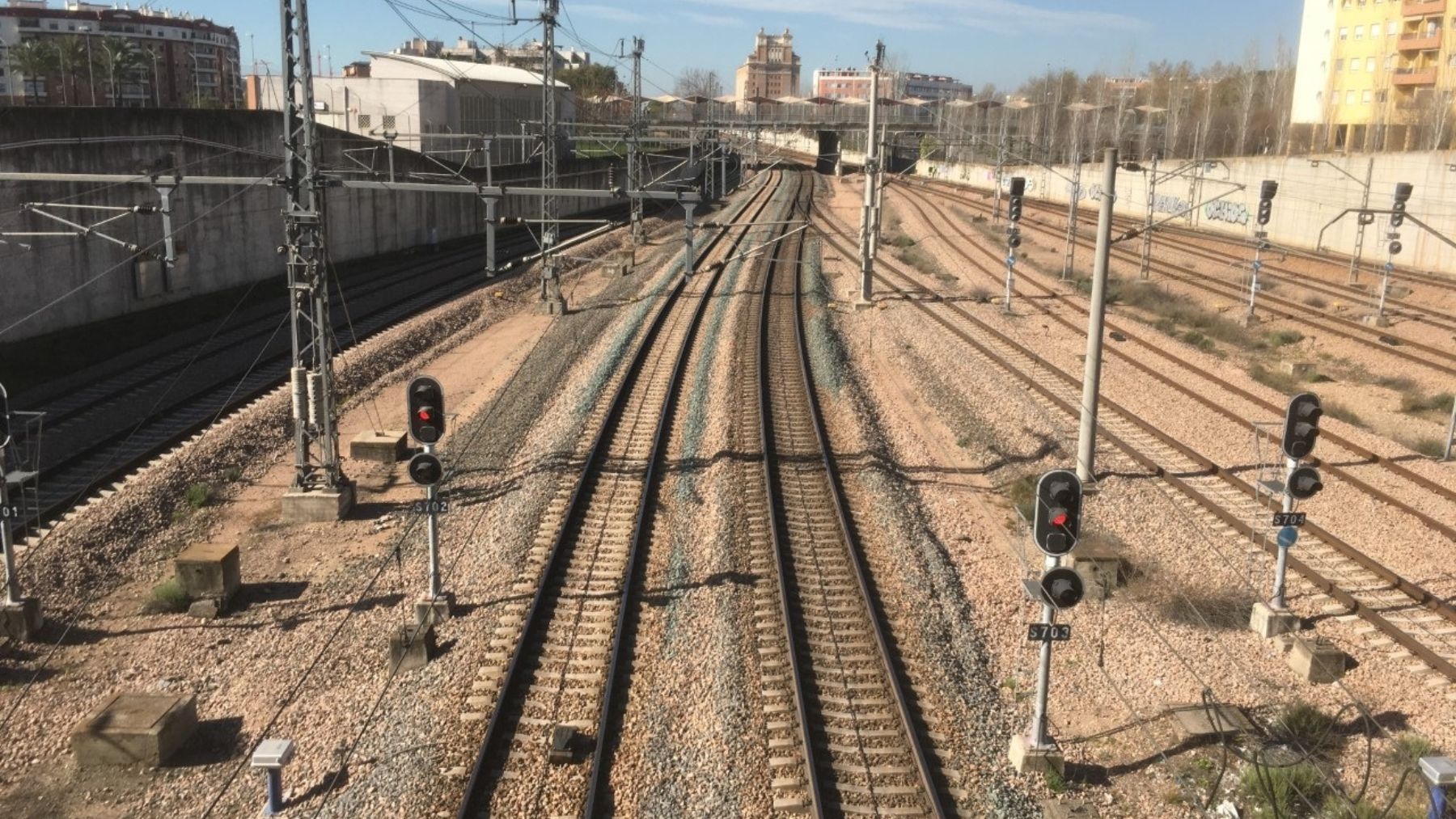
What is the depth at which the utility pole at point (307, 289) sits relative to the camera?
1351cm

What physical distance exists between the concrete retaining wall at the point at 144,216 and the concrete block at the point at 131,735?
1285 cm

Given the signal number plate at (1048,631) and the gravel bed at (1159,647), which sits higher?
the signal number plate at (1048,631)

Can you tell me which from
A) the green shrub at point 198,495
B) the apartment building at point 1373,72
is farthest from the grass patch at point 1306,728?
the apartment building at point 1373,72

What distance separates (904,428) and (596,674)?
31.7 feet

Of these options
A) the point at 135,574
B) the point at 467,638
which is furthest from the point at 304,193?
the point at 467,638

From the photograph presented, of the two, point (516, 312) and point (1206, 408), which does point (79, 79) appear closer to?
point (516, 312)

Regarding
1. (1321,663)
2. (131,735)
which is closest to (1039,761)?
(1321,663)

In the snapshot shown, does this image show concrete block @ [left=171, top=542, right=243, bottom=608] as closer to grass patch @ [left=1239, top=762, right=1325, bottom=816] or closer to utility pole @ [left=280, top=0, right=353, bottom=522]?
utility pole @ [left=280, top=0, right=353, bottom=522]

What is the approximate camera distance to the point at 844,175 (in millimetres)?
97062

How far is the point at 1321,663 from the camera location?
10141 millimetres

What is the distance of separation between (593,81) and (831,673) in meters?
110

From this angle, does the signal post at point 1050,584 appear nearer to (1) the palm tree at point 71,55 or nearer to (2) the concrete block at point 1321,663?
(2) the concrete block at point 1321,663

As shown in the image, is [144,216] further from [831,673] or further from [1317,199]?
[1317,199]

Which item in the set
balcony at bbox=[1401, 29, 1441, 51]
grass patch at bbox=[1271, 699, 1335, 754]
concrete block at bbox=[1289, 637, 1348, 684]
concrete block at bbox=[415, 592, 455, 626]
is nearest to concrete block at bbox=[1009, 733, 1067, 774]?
grass patch at bbox=[1271, 699, 1335, 754]
